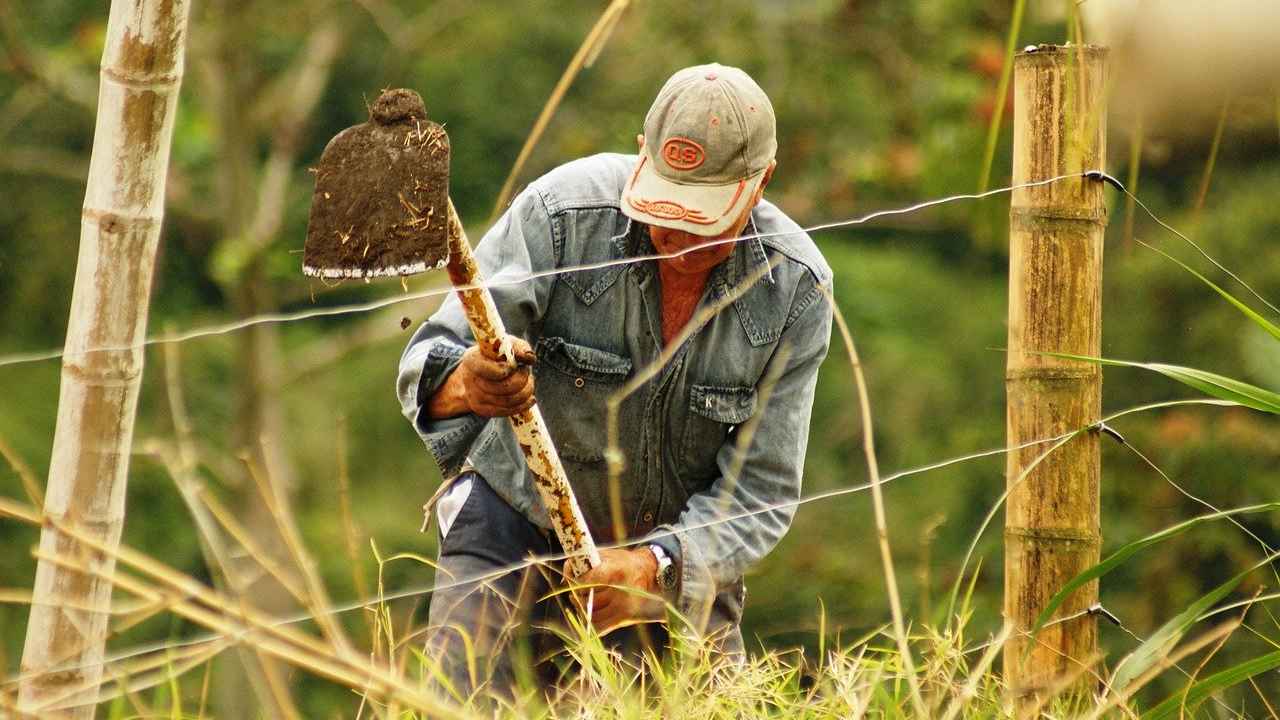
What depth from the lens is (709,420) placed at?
→ 3027 millimetres

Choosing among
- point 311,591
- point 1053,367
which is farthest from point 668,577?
point 311,591

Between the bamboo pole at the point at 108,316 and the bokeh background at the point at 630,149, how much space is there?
200 inches

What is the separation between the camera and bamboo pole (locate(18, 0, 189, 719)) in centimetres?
204

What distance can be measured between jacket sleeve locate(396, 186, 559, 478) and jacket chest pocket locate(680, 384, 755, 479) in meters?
0.37

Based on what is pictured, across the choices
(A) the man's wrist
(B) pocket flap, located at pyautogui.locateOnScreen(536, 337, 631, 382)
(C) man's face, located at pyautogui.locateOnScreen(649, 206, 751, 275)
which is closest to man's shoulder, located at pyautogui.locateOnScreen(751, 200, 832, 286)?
(C) man's face, located at pyautogui.locateOnScreen(649, 206, 751, 275)

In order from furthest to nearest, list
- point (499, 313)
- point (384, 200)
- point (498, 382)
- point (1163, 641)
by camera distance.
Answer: point (499, 313), point (498, 382), point (1163, 641), point (384, 200)

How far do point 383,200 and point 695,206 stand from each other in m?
0.82

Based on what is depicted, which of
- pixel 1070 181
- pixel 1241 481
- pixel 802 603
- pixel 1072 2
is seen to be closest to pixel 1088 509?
pixel 1070 181

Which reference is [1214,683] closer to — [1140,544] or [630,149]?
[1140,544]

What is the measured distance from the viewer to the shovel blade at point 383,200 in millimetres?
2041

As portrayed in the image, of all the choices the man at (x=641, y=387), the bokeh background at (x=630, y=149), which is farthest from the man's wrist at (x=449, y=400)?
the bokeh background at (x=630, y=149)

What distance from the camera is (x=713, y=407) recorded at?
9.86 ft

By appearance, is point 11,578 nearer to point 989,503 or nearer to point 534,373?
point 989,503

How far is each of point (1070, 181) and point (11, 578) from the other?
35.3 ft
